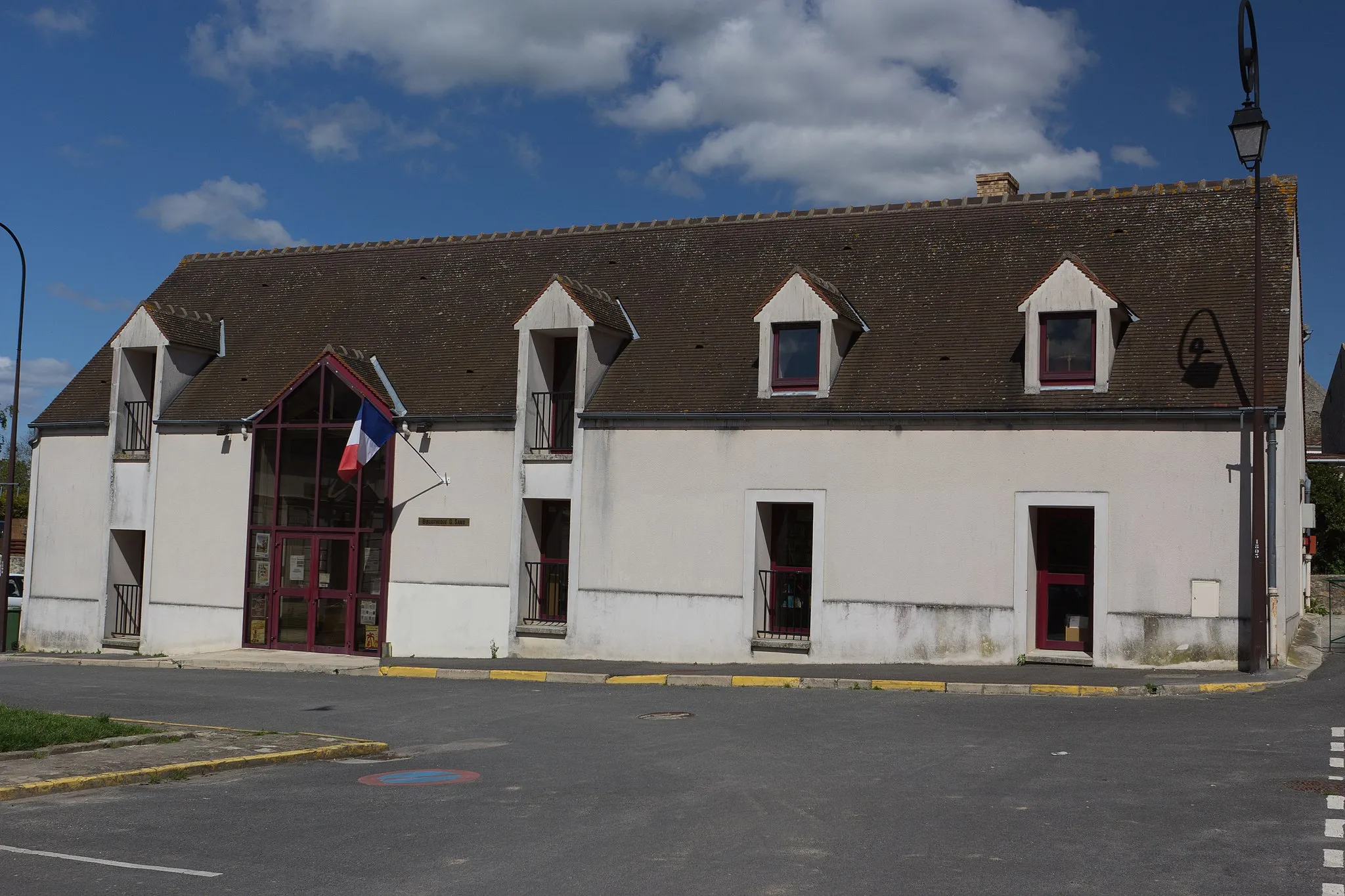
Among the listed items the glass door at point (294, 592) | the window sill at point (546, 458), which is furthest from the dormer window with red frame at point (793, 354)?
the glass door at point (294, 592)

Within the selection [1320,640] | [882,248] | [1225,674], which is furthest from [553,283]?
[1320,640]

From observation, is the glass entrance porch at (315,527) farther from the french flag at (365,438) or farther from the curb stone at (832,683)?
the curb stone at (832,683)

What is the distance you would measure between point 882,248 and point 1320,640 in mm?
10269

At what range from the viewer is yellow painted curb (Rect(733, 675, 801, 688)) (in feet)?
58.2

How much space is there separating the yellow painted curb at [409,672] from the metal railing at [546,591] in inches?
93.4

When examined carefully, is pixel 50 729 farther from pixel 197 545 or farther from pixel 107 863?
pixel 197 545

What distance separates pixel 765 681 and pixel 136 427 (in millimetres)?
14611

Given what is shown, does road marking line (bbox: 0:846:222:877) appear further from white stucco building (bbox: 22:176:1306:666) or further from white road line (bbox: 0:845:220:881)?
white stucco building (bbox: 22:176:1306:666)

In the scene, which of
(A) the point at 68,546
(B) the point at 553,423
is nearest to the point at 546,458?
(B) the point at 553,423

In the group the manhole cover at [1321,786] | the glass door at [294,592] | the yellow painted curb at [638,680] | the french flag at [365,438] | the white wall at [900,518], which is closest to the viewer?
the manhole cover at [1321,786]

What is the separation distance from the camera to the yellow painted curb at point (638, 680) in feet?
60.6

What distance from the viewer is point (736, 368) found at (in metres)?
21.5

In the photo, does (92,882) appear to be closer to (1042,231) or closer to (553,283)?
(553,283)

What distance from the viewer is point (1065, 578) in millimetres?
19188
